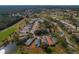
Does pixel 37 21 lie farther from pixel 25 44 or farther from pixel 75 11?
pixel 75 11

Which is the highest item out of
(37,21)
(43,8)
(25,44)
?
(43,8)
